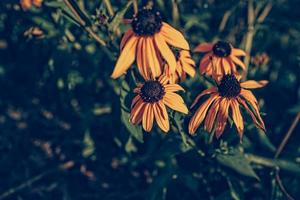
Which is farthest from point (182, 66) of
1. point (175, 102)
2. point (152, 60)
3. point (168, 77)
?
point (152, 60)

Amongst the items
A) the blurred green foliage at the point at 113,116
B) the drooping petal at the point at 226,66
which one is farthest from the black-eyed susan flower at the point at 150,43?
the drooping petal at the point at 226,66

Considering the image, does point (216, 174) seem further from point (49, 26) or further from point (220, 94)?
point (49, 26)

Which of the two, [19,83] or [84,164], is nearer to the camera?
[84,164]

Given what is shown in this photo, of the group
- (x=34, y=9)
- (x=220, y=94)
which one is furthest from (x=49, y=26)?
(x=220, y=94)

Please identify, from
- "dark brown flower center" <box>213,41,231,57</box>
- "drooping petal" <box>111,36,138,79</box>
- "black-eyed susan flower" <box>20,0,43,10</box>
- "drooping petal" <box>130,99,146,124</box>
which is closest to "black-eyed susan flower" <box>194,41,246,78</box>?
"dark brown flower center" <box>213,41,231,57</box>

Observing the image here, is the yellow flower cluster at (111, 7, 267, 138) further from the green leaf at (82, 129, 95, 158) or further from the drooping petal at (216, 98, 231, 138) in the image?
the green leaf at (82, 129, 95, 158)

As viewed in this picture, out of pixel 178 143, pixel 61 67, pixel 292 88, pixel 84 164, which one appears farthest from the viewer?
pixel 84 164
